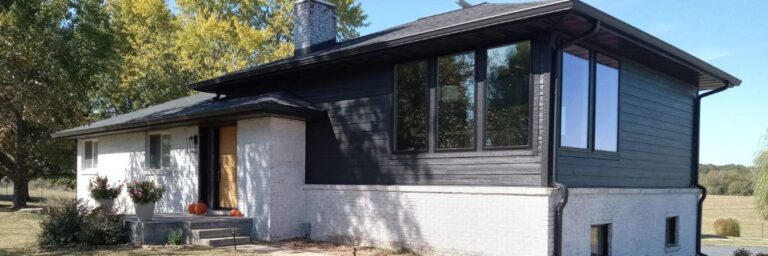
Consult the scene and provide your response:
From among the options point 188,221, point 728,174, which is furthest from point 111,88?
point 728,174

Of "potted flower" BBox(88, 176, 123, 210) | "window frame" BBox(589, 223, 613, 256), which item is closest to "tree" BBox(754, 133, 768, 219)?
"window frame" BBox(589, 223, 613, 256)

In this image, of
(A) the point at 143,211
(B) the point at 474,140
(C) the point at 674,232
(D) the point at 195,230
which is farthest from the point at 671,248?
(A) the point at 143,211

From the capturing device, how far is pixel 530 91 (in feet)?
30.0

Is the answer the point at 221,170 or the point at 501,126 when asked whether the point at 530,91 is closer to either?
the point at 501,126

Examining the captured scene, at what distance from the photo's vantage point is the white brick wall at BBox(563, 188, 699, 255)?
30.8 feet

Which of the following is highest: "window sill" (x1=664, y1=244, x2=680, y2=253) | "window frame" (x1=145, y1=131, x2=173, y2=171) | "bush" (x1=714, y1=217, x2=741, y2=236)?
"window frame" (x1=145, y1=131, x2=173, y2=171)

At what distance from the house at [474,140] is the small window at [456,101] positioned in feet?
0.09

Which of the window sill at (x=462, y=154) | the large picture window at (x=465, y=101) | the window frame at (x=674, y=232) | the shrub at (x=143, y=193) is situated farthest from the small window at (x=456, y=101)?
the shrub at (x=143, y=193)

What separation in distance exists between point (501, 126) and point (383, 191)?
2.69 metres

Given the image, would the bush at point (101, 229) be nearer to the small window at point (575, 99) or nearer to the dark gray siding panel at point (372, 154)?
the dark gray siding panel at point (372, 154)

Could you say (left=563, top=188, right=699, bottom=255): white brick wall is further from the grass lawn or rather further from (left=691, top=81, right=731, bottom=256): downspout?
the grass lawn

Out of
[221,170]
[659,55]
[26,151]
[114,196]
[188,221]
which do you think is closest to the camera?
[659,55]

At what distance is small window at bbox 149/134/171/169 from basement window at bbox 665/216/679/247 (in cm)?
1126

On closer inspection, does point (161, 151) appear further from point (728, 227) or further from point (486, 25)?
point (728, 227)
